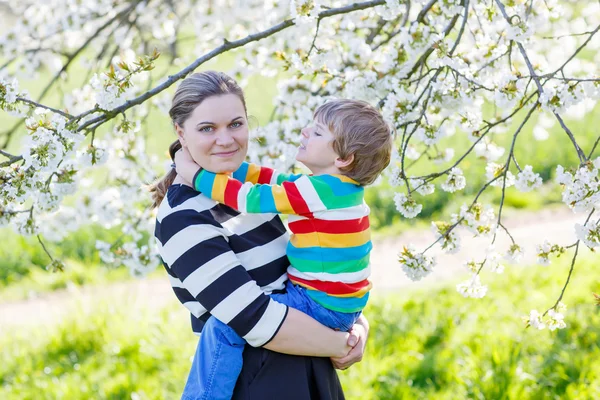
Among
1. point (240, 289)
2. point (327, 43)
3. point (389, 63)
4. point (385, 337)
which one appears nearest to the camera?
point (240, 289)

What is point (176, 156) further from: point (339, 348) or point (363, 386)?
point (363, 386)

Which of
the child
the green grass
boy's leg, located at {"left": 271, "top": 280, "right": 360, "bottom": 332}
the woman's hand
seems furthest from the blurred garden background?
the woman's hand

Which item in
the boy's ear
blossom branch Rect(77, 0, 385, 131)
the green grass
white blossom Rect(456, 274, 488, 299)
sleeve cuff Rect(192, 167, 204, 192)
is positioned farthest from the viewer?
the green grass

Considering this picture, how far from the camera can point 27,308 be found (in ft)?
18.3

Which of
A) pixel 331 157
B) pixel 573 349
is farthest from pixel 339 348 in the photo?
pixel 573 349

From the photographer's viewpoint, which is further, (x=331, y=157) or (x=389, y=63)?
(x=389, y=63)

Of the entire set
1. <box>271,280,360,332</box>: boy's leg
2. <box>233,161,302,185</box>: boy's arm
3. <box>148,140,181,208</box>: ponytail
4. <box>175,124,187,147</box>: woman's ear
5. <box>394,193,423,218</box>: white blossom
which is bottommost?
<box>271,280,360,332</box>: boy's leg

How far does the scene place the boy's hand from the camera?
5.88 feet

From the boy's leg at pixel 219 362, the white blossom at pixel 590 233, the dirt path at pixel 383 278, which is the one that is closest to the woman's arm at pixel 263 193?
the boy's leg at pixel 219 362

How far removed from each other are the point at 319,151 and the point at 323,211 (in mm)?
212

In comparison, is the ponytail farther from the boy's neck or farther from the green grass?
the green grass

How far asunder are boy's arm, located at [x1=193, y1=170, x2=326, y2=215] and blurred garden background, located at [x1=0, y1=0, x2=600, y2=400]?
0.51 m

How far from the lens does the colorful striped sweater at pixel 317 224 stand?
1.75m

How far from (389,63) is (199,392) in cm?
147
